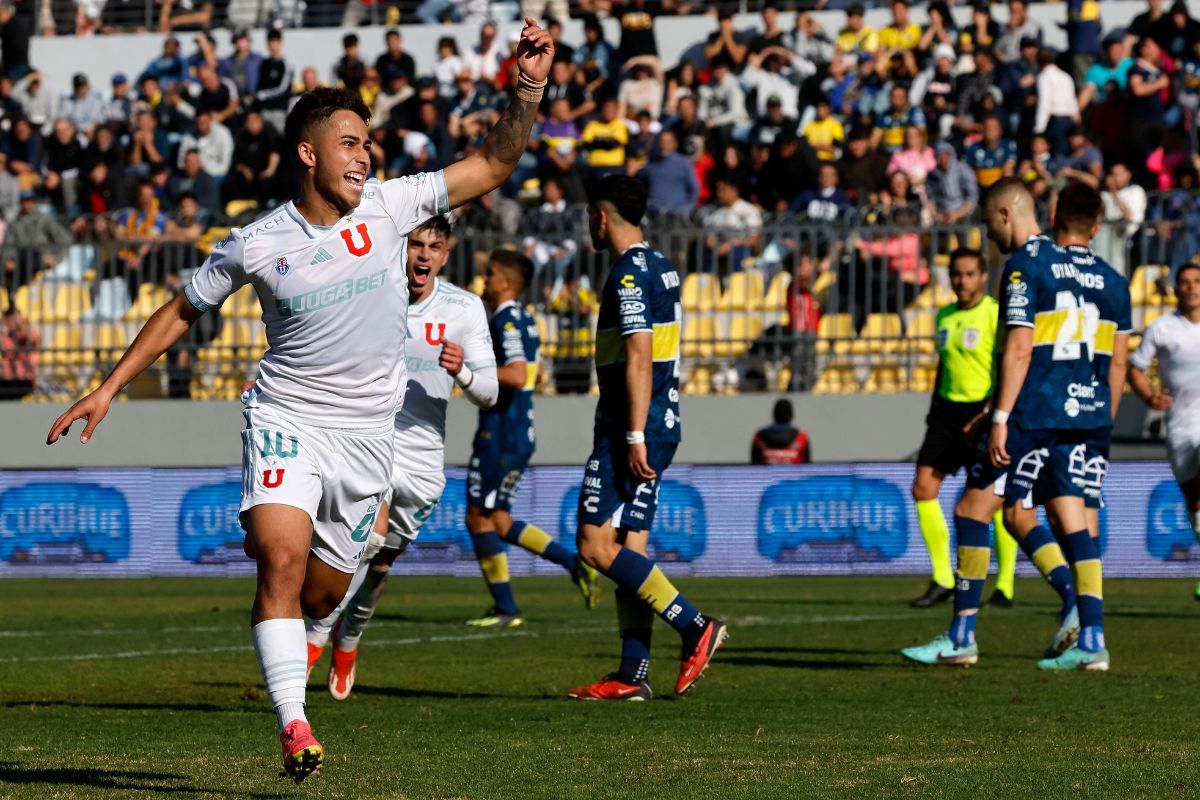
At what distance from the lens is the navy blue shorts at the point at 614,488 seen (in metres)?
9.16

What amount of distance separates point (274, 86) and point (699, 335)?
8106mm

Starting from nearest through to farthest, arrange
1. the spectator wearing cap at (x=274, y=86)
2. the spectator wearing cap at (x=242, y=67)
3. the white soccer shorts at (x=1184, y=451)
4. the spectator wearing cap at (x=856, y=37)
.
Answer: the white soccer shorts at (x=1184, y=451), the spectator wearing cap at (x=856, y=37), the spectator wearing cap at (x=274, y=86), the spectator wearing cap at (x=242, y=67)

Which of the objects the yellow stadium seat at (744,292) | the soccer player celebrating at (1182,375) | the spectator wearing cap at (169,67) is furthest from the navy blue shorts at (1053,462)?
the spectator wearing cap at (169,67)

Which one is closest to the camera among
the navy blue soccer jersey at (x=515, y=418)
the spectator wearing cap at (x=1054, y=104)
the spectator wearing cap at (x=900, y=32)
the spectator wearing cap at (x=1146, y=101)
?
the navy blue soccer jersey at (x=515, y=418)

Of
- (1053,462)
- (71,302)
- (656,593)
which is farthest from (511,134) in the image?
(71,302)

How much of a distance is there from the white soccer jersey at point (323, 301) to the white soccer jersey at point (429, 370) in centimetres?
306

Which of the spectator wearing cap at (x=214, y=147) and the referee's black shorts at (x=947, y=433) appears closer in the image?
the referee's black shorts at (x=947, y=433)

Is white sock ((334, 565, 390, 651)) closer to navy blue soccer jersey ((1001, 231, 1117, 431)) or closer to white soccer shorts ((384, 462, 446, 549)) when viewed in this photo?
white soccer shorts ((384, 462, 446, 549))

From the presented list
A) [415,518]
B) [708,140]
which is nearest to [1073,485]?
[415,518]

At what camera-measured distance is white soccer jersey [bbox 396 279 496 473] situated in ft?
32.5

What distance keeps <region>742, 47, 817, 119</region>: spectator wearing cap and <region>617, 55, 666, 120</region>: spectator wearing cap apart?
43.8 inches

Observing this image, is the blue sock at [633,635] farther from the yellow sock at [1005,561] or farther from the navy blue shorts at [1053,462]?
the yellow sock at [1005,561]

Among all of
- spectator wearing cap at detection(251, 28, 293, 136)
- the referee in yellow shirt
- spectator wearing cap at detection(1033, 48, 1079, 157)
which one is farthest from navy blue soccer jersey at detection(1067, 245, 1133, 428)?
spectator wearing cap at detection(251, 28, 293, 136)

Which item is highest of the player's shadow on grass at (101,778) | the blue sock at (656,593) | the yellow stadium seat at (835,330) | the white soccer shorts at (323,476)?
the yellow stadium seat at (835,330)
